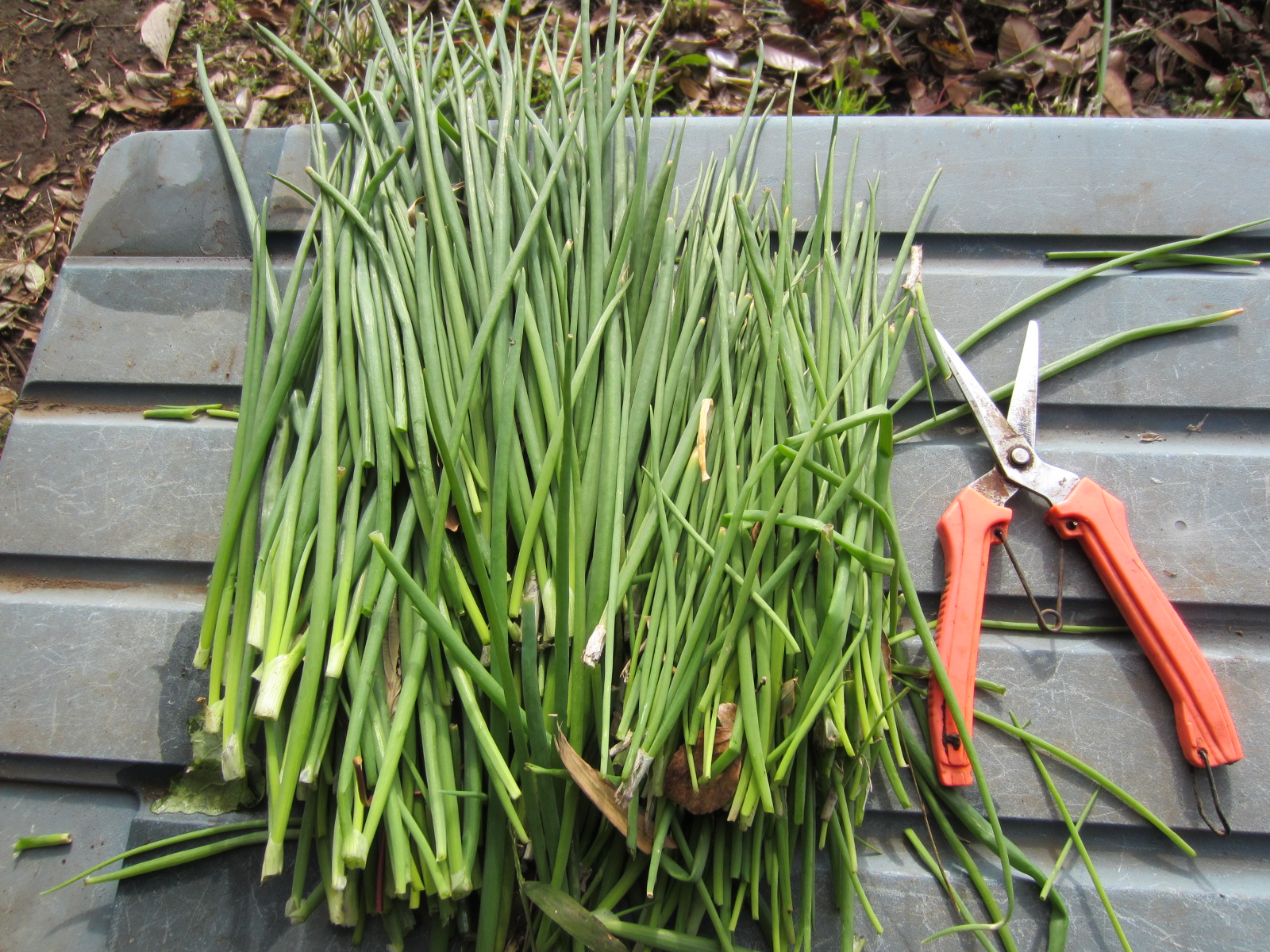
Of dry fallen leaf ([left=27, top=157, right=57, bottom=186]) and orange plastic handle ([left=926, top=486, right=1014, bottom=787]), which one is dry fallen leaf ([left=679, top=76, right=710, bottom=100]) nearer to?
orange plastic handle ([left=926, top=486, right=1014, bottom=787])

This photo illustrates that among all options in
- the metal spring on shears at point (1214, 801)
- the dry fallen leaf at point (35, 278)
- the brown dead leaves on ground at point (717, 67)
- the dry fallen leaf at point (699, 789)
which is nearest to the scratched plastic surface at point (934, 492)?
the metal spring on shears at point (1214, 801)

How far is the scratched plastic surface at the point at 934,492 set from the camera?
0.82 m

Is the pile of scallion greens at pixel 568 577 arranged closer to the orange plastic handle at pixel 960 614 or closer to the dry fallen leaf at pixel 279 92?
the orange plastic handle at pixel 960 614

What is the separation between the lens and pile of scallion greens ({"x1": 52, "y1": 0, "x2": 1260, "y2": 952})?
65 centimetres

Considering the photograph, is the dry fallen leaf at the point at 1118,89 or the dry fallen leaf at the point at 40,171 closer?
the dry fallen leaf at the point at 1118,89

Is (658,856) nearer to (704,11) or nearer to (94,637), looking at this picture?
(94,637)

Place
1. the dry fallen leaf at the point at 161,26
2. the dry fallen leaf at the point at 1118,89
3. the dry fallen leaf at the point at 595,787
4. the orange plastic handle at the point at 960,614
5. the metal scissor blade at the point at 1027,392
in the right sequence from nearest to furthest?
1. the dry fallen leaf at the point at 595,787
2. the orange plastic handle at the point at 960,614
3. the metal scissor blade at the point at 1027,392
4. the dry fallen leaf at the point at 1118,89
5. the dry fallen leaf at the point at 161,26

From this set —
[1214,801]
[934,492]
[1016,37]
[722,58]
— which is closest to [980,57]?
[1016,37]

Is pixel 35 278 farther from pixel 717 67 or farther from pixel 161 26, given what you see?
pixel 717 67

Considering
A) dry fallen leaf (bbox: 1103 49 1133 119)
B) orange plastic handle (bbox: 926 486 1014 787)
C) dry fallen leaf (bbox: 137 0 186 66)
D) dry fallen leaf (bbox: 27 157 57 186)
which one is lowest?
orange plastic handle (bbox: 926 486 1014 787)

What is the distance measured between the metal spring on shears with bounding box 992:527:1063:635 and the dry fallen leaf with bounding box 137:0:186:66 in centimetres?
170

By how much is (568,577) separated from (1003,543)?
0.55m

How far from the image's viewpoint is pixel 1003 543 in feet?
2.81

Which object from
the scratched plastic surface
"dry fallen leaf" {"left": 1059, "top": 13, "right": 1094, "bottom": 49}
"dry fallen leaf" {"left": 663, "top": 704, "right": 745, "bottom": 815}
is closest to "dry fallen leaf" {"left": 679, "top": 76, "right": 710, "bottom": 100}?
the scratched plastic surface
